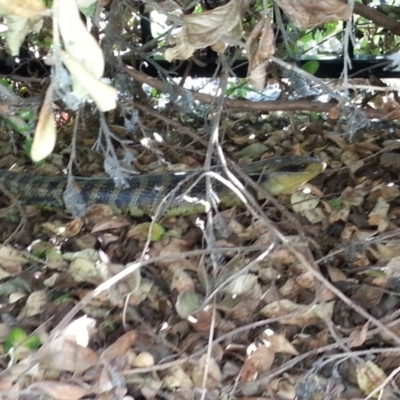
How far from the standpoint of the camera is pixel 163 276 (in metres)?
1.57

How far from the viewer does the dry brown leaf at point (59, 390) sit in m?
1.15

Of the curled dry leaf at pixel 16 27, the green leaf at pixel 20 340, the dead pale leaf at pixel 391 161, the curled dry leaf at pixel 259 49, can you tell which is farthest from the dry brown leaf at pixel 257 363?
the dead pale leaf at pixel 391 161

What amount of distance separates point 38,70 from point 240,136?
95 centimetres

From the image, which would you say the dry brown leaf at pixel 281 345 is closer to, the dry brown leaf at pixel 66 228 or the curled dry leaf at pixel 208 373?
the curled dry leaf at pixel 208 373

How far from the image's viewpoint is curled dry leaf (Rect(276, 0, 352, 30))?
1.03 metres

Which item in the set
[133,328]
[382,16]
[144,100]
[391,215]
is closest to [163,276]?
[133,328]

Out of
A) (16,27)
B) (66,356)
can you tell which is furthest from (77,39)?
(66,356)

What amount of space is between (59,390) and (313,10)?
0.85 metres

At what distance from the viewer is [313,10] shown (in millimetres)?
1033

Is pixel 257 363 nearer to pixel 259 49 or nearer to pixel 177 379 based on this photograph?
pixel 177 379

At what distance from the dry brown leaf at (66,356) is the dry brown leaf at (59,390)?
0.12 ft

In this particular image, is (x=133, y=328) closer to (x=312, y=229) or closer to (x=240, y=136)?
(x=312, y=229)

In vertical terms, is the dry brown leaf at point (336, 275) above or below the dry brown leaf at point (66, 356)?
below

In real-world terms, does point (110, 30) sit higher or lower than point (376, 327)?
higher
